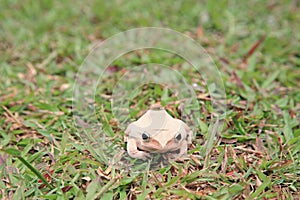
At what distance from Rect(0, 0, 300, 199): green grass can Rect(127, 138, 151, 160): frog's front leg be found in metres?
0.04

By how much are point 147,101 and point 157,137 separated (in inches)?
19.7

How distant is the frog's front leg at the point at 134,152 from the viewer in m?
1.57

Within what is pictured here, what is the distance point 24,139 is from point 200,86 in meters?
0.82

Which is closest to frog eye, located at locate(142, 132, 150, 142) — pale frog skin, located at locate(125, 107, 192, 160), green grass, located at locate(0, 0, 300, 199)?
pale frog skin, located at locate(125, 107, 192, 160)

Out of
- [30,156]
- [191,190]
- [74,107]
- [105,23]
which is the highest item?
[105,23]

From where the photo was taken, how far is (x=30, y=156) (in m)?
1.69

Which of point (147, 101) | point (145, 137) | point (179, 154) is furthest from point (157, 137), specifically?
point (147, 101)

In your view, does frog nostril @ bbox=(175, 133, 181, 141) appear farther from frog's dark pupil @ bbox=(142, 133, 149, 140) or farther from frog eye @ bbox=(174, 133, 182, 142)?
frog's dark pupil @ bbox=(142, 133, 149, 140)

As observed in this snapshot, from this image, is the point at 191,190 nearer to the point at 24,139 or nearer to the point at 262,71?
the point at 24,139

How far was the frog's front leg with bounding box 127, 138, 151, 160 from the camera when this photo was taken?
61.7 inches

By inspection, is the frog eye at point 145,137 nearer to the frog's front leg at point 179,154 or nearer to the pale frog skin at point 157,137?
the pale frog skin at point 157,137

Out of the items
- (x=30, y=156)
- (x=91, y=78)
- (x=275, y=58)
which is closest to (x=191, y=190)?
(x=30, y=156)

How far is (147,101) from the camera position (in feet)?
6.47

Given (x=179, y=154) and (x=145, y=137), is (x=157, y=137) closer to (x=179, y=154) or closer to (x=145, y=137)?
(x=145, y=137)
